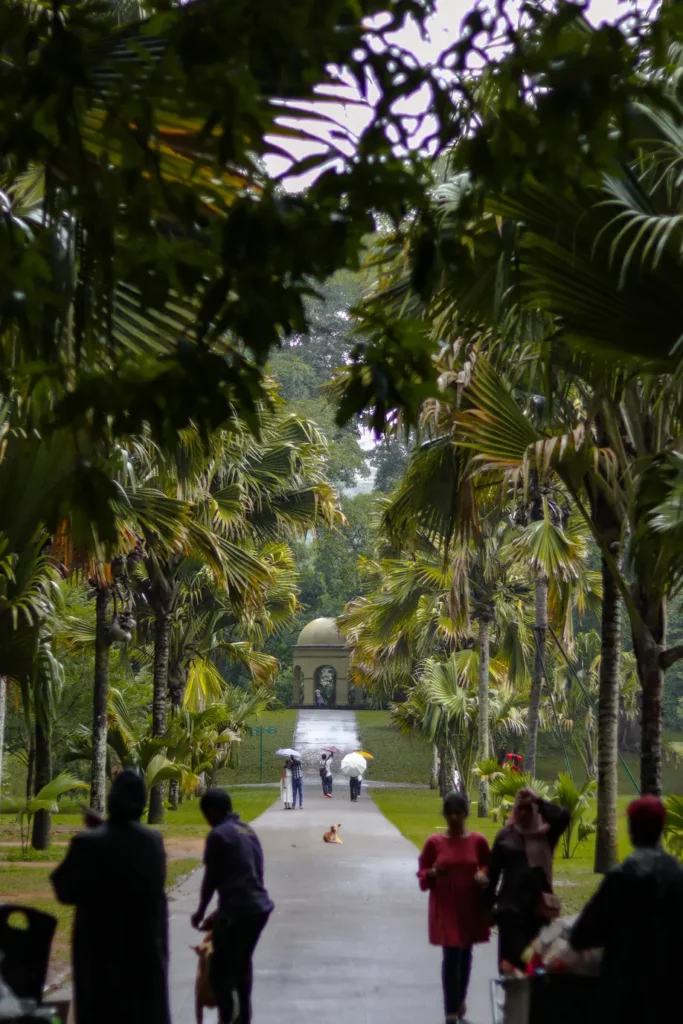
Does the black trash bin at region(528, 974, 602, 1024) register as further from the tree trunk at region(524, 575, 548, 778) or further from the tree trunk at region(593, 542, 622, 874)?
the tree trunk at region(524, 575, 548, 778)

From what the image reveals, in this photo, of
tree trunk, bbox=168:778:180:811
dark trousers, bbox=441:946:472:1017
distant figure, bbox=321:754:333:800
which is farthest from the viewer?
distant figure, bbox=321:754:333:800

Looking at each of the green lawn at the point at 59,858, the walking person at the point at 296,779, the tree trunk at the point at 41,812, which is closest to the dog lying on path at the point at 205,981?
the green lawn at the point at 59,858

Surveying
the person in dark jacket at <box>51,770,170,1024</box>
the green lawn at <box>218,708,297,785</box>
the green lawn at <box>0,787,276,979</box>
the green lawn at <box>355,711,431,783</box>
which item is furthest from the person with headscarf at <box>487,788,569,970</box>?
the green lawn at <box>218,708,297,785</box>

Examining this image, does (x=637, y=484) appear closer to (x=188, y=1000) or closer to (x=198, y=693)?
(x=188, y=1000)

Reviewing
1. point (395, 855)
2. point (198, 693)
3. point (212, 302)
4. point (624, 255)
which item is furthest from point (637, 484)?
point (198, 693)

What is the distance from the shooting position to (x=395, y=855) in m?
19.5

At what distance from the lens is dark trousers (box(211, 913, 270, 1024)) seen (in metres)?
6.89

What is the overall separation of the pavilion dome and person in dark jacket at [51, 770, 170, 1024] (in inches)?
2406

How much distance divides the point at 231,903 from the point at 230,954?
259 mm

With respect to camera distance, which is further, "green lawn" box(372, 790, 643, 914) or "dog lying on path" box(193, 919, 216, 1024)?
"green lawn" box(372, 790, 643, 914)

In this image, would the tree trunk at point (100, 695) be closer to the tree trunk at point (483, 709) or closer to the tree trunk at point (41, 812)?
the tree trunk at point (41, 812)

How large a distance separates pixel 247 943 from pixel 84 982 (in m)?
1.66

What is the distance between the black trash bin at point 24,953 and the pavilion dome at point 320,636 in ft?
201

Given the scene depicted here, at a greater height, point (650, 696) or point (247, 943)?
point (650, 696)
